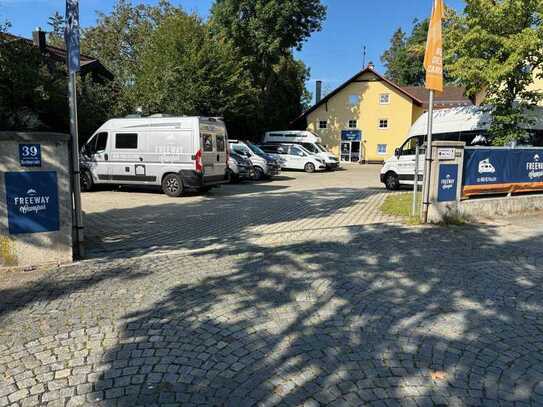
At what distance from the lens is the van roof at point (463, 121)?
18.0 metres

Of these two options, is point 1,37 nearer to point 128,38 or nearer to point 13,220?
point 13,220

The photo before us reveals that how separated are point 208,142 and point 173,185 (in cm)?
168

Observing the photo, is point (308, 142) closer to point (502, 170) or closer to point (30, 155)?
point (502, 170)

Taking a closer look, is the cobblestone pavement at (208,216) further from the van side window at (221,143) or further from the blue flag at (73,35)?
the blue flag at (73,35)

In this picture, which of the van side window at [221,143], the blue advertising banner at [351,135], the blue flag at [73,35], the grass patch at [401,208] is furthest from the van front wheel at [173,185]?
the blue advertising banner at [351,135]

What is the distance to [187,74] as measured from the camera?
1085 inches

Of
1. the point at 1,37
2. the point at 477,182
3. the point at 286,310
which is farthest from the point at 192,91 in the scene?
the point at 286,310

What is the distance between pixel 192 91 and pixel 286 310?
24476 millimetres

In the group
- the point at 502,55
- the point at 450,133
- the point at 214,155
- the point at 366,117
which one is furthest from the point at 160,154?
the point at 366,117

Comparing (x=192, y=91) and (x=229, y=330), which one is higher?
(x=192, y=91)

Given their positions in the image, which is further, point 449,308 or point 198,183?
point 198,183

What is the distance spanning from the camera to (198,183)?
13234 mm

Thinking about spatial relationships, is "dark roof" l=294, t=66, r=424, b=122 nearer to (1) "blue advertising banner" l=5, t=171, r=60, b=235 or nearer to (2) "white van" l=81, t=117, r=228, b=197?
(2) "white van" l=81, t=117, r=228, b=197

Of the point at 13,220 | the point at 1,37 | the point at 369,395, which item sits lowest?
the point at 369,395
